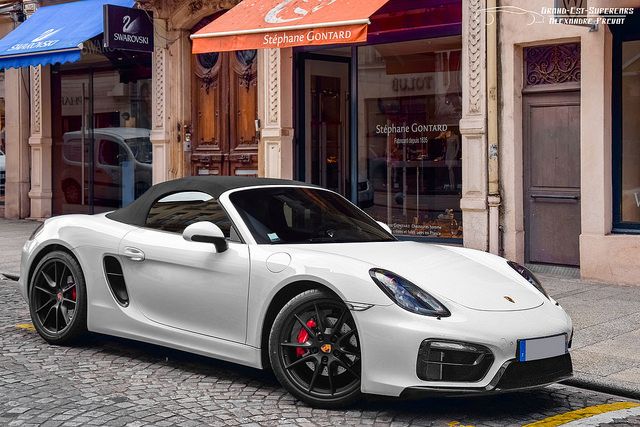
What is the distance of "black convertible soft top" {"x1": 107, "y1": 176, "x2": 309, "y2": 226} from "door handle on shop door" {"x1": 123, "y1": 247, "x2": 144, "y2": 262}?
272mm

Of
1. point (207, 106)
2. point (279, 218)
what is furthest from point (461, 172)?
point (279, 218)

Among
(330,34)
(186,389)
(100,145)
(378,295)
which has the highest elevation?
(330,34)

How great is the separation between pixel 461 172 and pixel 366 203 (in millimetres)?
1916

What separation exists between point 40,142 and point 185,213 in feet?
42.0

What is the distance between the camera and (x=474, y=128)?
12227 mm

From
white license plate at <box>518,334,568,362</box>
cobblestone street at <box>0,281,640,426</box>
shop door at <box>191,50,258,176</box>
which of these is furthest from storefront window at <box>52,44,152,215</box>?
white license plate at <box>518,334,568,362</box>

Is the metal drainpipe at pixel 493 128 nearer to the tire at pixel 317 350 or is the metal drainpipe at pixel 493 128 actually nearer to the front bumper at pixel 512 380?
the front bumper at pixel 512 380

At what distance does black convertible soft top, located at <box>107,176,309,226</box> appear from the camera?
6.77 m

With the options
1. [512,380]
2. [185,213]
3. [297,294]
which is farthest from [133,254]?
[512,380]

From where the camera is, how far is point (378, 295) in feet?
17.9

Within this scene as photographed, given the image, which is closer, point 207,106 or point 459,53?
point 459,53

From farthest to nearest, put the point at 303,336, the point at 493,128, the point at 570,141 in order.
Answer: the point at 493,128 → the point at 570,141 → the point at 303,336

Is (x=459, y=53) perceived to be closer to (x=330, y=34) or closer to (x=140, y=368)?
(x=330, y=34)

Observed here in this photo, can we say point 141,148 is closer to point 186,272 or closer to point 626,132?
point 626,132
